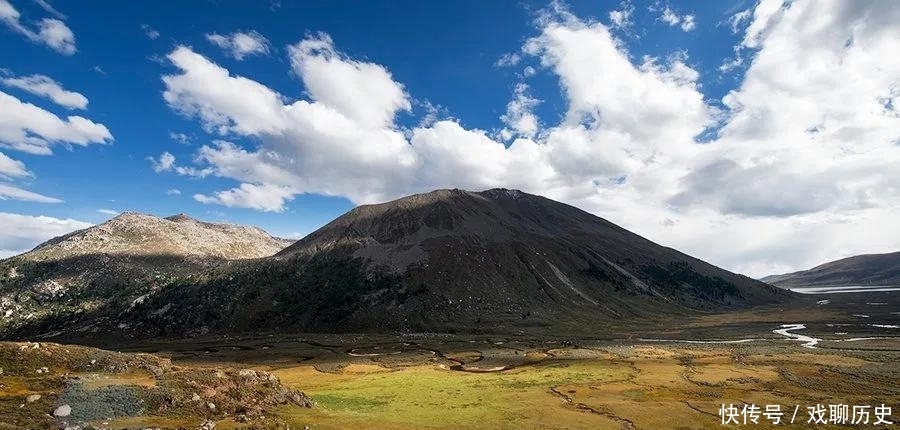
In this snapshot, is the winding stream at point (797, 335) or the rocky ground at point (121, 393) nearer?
the rocky ground at point (121, 393)

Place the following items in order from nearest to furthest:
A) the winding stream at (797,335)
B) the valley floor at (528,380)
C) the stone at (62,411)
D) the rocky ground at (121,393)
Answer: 1. the stone at (62,411)
2. the rocky ground at (121,393)
3. the valley floor at (528,380)
4. the winding stream at (797,335)

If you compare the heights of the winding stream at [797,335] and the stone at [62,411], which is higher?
the winding stream at [797,335]

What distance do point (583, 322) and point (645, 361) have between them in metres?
100

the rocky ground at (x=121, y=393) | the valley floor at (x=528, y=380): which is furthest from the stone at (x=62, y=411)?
the valley floor at (x=528, y=380)

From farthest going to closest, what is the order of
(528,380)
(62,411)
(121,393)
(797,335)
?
(797,335)
(528,380)
(121,393)
(62,411)

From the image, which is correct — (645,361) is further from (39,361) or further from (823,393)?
(39,361)

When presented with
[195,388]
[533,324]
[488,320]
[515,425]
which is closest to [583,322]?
[533,324]

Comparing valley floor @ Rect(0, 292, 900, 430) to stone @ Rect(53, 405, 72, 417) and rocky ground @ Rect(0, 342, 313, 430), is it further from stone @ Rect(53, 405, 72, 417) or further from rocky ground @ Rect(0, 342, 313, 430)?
stone @ Rect(53, 405, 72, 417)

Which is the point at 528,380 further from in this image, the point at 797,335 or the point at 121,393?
the point at 797,335

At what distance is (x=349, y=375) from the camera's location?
8825 centimetres

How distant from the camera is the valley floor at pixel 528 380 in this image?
148 ft

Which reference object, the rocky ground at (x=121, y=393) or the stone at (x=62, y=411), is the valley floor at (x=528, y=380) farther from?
the stone at (x=62, y=411)

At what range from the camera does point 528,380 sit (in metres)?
76.1

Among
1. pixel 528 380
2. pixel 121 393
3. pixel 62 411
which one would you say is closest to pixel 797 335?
pixel 528 380
